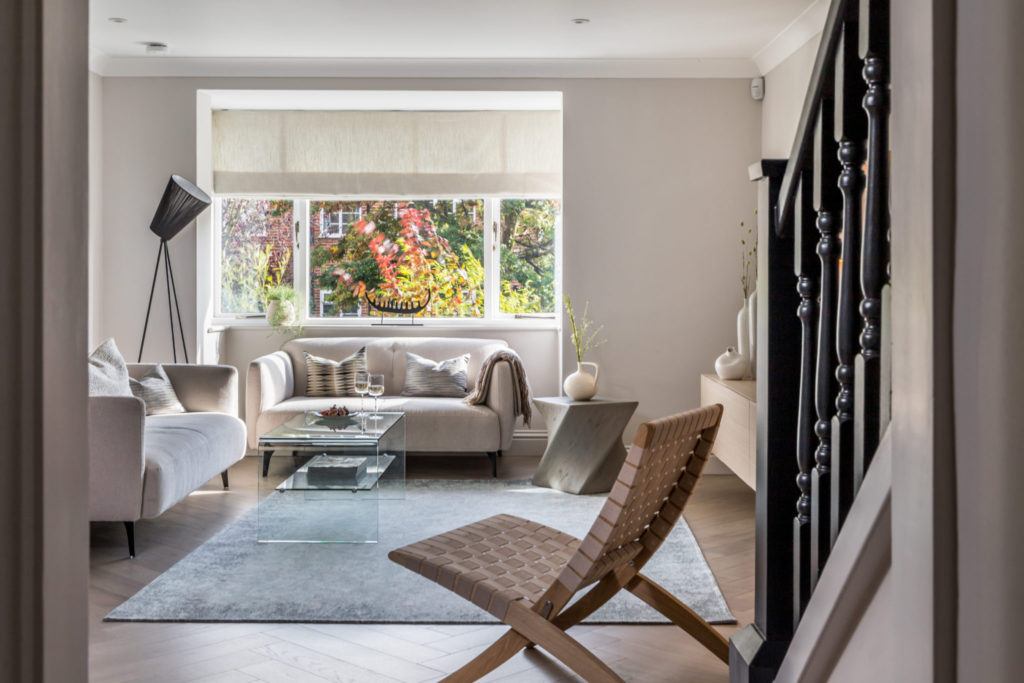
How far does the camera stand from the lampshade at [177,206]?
5.57 metres

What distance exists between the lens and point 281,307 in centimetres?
623

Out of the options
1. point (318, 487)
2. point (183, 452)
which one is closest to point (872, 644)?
point (318, 487)

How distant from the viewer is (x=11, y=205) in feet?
2.66

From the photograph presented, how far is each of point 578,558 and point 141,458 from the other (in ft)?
7.06

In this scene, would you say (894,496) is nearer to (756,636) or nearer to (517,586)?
(756,636)

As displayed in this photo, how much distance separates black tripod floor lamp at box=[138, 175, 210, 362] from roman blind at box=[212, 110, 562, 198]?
676 mm

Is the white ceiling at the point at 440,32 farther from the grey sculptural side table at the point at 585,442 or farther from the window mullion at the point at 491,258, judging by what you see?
the grey sculptural side table at the point at 585,442

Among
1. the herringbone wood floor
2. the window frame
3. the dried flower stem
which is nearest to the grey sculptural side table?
the dried flower stem

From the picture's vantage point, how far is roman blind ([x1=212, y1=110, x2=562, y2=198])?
20.8 ft

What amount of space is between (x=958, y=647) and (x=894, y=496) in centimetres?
18

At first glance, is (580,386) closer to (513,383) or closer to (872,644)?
(513,383)

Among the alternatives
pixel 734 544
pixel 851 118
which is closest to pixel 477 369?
pixel 734 544

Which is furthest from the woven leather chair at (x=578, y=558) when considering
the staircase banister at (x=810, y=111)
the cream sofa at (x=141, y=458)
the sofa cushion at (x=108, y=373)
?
the sofa cushion at (x=108, y=373)

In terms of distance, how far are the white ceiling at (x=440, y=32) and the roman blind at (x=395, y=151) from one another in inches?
24.3
